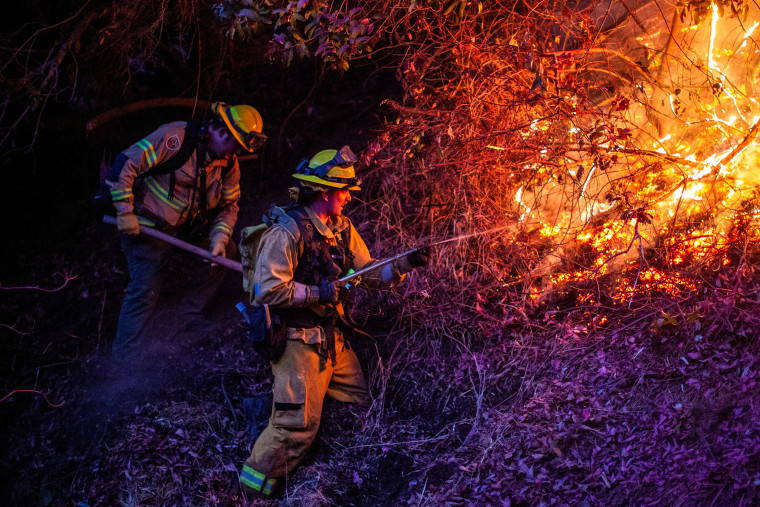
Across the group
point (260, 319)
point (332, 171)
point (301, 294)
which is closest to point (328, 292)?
point (301, 294)

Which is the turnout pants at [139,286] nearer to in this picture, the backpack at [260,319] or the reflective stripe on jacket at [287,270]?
the backpack at [260,319]

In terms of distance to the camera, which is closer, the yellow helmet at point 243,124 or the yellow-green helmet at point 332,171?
the yellow-green helmet at point 332,171

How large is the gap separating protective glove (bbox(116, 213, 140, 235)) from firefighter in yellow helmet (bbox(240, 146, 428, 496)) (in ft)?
5.40

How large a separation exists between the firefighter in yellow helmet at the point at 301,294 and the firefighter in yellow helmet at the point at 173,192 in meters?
1.26

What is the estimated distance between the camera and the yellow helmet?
202 inches

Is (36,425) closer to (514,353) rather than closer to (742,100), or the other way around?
(514,353)

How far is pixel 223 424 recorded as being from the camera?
507cm

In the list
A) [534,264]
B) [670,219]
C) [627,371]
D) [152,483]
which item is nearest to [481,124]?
[534,264]

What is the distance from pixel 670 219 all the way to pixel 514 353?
1.67 m

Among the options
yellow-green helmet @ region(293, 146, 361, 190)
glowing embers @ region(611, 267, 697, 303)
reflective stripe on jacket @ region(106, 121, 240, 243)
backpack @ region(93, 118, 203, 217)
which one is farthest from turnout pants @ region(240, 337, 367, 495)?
glowing embers @ region(611, 267, 697, 303)

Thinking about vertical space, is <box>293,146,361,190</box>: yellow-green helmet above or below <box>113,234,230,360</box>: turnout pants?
above

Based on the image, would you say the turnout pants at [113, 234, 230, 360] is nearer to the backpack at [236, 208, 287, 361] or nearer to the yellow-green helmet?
the backpack at [236, 208, 287, 361]

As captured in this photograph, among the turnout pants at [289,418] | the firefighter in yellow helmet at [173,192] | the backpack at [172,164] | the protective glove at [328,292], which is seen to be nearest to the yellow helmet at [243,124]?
Answer: the firefighter in yellow helmet at [173,192]

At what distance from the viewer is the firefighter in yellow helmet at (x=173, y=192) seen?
16.9 feet
